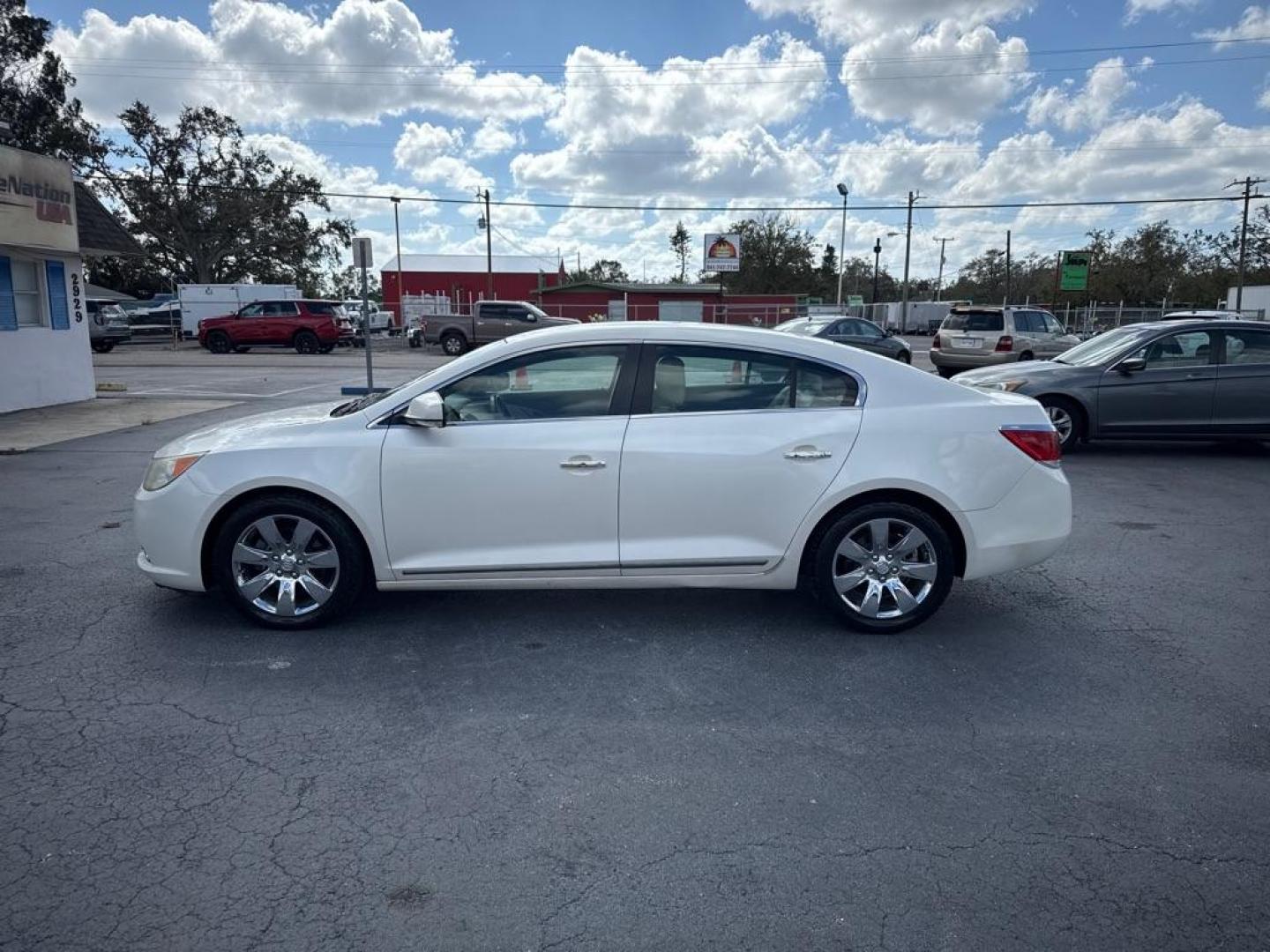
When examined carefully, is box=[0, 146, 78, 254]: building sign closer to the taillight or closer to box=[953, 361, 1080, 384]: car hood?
box=[953, 361, 1080, 384]: car hood

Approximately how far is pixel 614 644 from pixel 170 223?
183 ft

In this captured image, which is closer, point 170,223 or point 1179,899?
point 1179,899

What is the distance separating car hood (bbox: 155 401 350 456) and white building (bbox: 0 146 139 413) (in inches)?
421

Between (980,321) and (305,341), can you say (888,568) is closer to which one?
(980,321)

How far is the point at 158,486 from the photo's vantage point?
441 centimetres

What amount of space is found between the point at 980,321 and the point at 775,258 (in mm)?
55954

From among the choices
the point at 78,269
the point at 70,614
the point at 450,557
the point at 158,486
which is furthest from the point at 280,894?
the point at 78,269

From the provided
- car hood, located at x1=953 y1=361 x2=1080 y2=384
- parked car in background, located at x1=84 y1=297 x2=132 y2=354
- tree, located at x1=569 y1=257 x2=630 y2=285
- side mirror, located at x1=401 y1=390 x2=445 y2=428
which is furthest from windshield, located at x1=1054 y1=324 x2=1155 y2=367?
tree, located at x1=569 y1=257 x2=630 y2=285

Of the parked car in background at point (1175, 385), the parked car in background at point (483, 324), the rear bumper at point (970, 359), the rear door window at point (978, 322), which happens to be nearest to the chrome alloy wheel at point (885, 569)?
the parked car in background at point (1175, 385)

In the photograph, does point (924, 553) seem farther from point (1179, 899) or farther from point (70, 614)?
point (70, 614)

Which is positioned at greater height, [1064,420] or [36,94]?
[36,94]

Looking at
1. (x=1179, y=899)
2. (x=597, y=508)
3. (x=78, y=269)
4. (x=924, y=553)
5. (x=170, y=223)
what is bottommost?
(x=1179, y=899)

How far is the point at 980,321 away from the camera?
19.3m

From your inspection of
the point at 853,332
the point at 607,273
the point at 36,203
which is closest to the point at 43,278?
the point at 36,203
